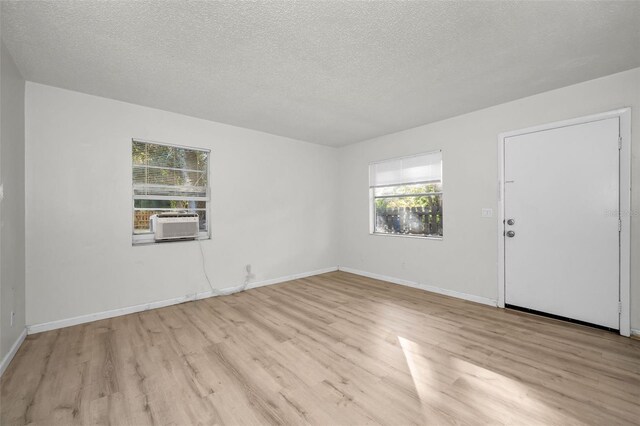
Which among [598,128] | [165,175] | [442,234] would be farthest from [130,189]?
[598,128]

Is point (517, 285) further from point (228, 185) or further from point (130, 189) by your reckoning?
point (130, 189)

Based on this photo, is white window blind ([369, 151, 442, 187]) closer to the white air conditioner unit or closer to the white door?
the white door

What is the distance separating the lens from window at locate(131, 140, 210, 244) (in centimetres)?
357

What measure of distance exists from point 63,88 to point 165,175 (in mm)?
1359

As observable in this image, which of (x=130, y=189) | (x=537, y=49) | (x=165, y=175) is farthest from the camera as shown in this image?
(x=165, y=175)

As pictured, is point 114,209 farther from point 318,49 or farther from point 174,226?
point 318,49

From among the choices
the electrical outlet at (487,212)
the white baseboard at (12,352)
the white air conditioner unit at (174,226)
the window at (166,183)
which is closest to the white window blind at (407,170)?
the electrical outlet at (487,212)

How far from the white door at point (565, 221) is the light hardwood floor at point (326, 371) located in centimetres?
32

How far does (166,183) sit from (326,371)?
325 cm

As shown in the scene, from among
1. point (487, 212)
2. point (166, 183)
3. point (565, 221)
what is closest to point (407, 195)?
point (487, 212)

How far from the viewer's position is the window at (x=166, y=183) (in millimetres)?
3572

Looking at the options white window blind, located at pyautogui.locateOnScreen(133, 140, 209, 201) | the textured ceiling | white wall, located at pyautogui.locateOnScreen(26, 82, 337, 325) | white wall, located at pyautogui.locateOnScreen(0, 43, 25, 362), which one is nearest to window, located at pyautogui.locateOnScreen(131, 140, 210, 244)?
white window blind, located at pyautogui.locateOnScreen(133, 140, 209, 201)

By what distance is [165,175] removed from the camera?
379cm

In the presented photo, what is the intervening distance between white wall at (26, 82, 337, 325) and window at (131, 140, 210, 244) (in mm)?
125
